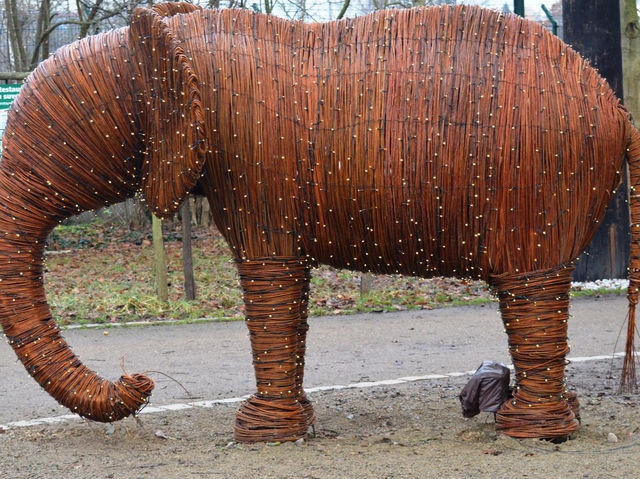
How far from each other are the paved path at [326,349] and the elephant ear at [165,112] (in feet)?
7.74

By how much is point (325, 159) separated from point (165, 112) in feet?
2.53

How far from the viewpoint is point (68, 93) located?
13.7ft

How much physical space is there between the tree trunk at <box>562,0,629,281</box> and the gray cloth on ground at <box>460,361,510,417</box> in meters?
6.30

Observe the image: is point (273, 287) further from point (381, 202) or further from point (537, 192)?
point (537, 192)

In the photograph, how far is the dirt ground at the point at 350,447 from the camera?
3.87 m

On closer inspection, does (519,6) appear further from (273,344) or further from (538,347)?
(273,344)

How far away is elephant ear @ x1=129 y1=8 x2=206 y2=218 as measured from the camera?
153 inches

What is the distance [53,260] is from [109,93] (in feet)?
34.3

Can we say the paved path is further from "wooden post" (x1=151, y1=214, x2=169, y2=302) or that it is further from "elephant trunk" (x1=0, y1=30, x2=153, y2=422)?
"elephant trunk" (x1=0, y1=30, x2=153, y2=422)

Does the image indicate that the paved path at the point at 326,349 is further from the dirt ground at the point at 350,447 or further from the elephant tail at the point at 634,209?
the elephant tail at the point at 634,209

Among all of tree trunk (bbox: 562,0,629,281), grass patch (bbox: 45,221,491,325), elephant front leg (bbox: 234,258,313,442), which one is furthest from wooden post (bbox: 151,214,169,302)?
elephant front leg (bbox: 234,258,313,442)

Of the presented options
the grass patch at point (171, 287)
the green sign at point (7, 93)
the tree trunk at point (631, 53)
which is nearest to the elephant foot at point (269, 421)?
the grass patch at point (171, 287)

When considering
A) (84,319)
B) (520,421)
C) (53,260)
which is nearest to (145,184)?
(520,421)

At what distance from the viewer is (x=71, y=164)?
13.7 ft
